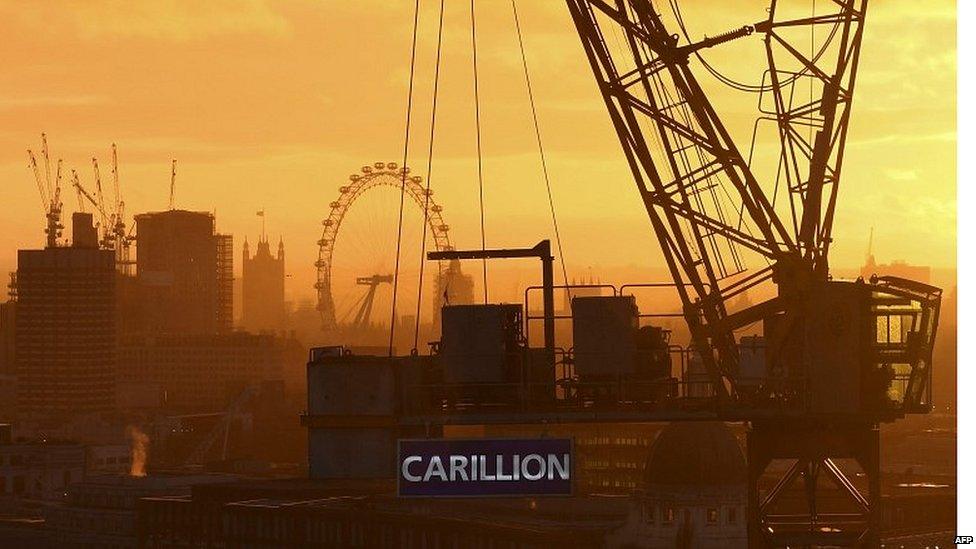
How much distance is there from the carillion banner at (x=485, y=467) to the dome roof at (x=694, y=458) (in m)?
56.5

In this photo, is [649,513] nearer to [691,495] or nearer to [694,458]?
[691,495]

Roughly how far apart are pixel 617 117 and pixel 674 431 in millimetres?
41534

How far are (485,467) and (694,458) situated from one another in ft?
192

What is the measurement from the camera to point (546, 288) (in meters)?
96.6

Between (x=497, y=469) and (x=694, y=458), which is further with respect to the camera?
(x=694, y=458)

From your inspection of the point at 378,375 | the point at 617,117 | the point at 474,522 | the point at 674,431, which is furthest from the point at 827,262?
the point at 474,522

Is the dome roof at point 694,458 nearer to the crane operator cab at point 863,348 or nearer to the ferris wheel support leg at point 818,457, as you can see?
the ferris wheel support leg at point 818,457

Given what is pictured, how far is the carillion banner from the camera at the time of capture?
267ft

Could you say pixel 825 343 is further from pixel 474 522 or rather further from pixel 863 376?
pixel 474 522

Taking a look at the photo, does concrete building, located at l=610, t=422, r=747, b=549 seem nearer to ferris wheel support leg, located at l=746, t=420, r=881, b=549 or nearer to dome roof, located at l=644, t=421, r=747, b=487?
dome roof, located at l=644, t=421, r=747, b=487

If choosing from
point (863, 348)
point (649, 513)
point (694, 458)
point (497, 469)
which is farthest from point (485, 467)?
point (649, 513)

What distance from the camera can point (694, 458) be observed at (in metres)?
139

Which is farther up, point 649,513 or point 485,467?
point 485,467

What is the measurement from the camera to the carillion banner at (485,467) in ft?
267
